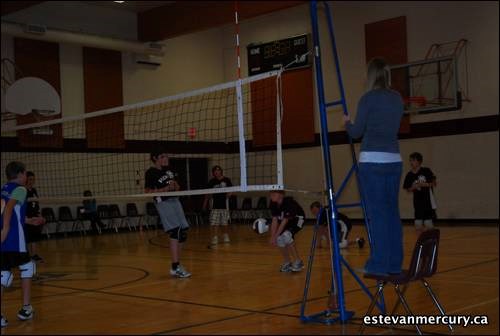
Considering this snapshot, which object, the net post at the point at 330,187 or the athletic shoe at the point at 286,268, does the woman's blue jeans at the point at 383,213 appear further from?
the athletic shoe at the point at 286,268

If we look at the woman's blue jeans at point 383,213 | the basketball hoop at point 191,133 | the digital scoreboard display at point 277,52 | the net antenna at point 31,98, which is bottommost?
the woman's blue jeans at point 383,213

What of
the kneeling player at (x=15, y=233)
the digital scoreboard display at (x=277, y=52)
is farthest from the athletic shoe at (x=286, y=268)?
the digital scoreboard display at (x=277, y=52)

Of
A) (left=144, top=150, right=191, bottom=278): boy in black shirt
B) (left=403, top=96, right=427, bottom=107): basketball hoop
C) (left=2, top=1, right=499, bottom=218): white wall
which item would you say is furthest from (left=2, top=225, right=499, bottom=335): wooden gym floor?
(left=2, top=1, right=499, bottom=218): white wall

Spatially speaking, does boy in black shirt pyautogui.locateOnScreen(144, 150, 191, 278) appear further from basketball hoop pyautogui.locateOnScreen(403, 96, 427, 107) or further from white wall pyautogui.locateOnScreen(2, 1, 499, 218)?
white wall pyautogui.locateOnScreen(2, 1, 499, 218)

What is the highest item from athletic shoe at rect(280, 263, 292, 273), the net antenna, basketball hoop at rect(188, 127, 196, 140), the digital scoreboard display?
the digital scoreboard display

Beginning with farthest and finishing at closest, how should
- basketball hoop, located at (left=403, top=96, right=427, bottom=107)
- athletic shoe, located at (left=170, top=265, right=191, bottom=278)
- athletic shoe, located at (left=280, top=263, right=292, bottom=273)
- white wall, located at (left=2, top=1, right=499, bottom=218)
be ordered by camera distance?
white wall, located at (left=2, top=1, right=499, bottom=218) → basketball hoop, located at (left=403, top=96, right=427, bottom=107) → athletic shoe, located at (left=280, top=263, right=292, bottom=273) → athletic shoe, located at (left=170, top=265, right=191, bottom=278)

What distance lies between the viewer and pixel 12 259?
18.9 ft

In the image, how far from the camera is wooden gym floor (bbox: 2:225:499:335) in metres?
5.44

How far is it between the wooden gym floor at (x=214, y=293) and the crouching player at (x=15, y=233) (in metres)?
0.40

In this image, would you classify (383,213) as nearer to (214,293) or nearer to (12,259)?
(214,293)

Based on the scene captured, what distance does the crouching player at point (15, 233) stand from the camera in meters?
5.61

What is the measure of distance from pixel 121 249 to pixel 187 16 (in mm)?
8601

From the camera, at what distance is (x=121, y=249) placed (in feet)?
45.5

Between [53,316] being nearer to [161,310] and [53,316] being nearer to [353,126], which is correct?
[161,310]
